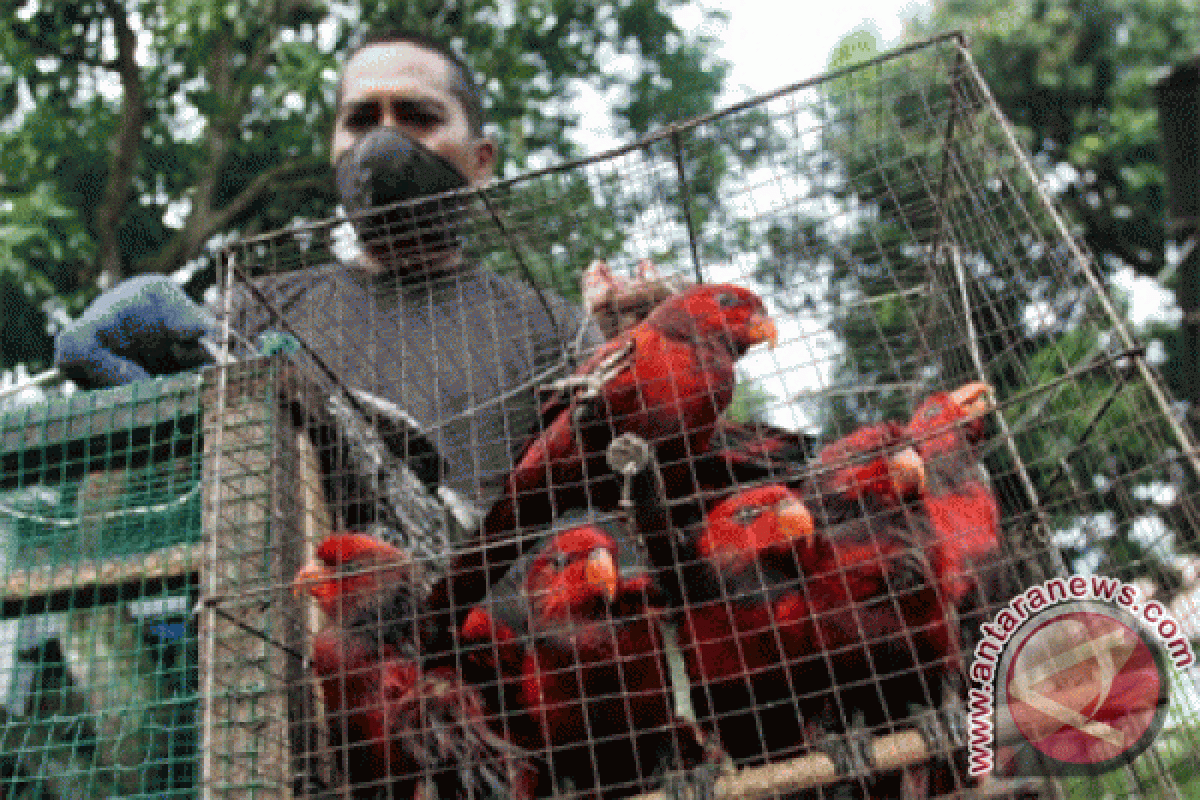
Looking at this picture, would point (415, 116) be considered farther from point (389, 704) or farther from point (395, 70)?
point (389, 704)

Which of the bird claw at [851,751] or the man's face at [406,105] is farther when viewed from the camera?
the man's face at [406,105]

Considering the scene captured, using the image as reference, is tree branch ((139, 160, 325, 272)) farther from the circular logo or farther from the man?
the circular logo

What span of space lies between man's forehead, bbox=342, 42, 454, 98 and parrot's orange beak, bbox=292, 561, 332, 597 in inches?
66.5

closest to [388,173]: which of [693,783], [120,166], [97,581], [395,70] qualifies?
[395,70]

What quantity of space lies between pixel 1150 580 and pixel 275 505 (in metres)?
1.70

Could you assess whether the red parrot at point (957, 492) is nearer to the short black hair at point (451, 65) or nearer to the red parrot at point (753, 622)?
the red parrot at point (753, 622)

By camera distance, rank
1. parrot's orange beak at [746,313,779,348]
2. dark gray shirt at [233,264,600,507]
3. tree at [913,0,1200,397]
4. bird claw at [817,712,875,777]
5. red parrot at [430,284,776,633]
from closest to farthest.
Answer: bird claw at [817,712,875,777] → red parrot at [430,284,776,633] → parrot's orange beak at [746,313,779,348] → dark gray shirt at [233,264,600,507] → tree at [913,0,1200,397]

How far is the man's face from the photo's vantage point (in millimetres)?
3285

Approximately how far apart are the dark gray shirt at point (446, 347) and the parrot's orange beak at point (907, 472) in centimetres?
88

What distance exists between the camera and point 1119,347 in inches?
70.2

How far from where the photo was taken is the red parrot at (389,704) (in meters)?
2.12

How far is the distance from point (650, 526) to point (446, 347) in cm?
106

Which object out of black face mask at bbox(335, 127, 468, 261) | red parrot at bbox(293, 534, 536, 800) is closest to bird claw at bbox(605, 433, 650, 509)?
red parrot at bbox(293, 534, 536, 800)

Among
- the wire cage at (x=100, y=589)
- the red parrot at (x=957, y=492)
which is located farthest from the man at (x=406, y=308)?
the red parrot at (x=957, y=492)
